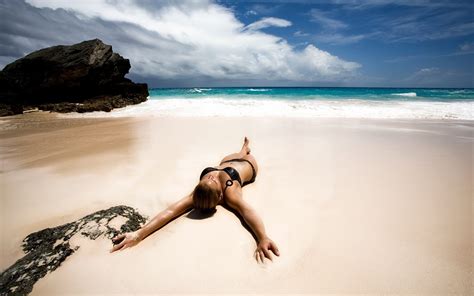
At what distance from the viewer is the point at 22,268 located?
191 cm

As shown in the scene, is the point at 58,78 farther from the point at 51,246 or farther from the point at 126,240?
the point at 126,240

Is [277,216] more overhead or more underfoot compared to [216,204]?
more underfoot

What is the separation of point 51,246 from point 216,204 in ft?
5.15

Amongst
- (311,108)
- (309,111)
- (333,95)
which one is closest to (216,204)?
(309,111)

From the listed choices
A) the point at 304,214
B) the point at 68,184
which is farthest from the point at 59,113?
the point at 304,214

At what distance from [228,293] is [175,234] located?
848 millimetres

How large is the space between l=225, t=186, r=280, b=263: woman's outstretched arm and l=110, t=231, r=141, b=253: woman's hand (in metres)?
1.06

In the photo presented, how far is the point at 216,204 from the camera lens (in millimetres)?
2797

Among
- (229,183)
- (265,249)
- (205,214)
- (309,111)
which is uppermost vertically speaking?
(309,111)

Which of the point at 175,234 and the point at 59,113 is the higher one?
the point at 59,113

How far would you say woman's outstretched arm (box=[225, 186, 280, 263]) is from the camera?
2.15m

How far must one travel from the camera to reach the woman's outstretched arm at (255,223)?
215 cm

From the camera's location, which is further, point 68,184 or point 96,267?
point 68,184

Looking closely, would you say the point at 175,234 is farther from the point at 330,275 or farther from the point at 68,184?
the point at 68,184
